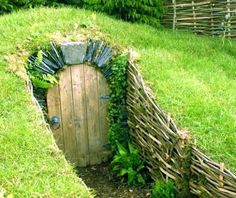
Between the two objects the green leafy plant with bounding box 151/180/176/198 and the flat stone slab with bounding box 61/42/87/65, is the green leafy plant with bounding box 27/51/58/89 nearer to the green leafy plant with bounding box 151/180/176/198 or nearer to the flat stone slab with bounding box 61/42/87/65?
the flat stone slab with bounding box 61/42/87/65

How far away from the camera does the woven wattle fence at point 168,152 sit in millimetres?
5980

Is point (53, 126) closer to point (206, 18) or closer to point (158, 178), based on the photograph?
point (158, 178)

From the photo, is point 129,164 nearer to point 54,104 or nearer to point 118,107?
point 118,107

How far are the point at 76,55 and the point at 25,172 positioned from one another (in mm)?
3086

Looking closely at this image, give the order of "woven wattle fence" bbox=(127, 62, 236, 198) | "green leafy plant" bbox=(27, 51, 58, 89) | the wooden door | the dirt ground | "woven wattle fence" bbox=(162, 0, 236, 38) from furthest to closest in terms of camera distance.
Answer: "woven wattle fence" bbox=(162, 0, 236, 38) < the wooden door < "green leafy plant" bbox=(27, 51, 58, 89) < the dirt ground < "woven wattle fence" bbox=(127, 62, 236, 198)

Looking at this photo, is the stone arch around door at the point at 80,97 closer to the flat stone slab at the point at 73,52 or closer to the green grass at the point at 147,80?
the flat stone slab at the point at 73,52

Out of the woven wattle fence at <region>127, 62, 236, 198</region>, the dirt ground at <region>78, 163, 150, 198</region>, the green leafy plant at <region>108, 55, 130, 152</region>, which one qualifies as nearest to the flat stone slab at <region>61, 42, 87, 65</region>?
the green leafy plant at <region>108, 55, 130, 152</region>

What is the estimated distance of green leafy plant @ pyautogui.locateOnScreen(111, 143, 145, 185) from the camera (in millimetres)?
7785

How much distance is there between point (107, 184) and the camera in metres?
8.06

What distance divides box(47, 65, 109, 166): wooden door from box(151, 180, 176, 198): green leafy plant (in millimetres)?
1910

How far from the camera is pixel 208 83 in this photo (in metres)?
7.78

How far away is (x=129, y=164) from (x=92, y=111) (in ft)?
3.60

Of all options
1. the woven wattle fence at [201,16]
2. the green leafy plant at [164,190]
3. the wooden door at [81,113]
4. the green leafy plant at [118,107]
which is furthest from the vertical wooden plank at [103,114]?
the woven wattle fence at [201,16]

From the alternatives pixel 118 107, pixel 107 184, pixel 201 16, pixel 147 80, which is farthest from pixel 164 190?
pixel 201 16
